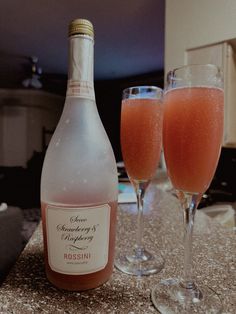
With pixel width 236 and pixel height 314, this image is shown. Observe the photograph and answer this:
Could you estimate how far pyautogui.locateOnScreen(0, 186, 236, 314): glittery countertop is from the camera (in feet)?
1.05

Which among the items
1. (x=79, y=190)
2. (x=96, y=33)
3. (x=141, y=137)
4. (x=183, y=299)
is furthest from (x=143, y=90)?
(x=96, y=33)

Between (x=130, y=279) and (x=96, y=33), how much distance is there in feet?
7.44

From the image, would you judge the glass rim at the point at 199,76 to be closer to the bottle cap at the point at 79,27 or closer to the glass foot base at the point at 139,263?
the bottle cap at the point at 79,27

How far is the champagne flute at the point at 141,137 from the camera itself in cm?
44

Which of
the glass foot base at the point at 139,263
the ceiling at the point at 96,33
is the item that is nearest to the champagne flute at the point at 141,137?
the glass foot base at the point at 139,263

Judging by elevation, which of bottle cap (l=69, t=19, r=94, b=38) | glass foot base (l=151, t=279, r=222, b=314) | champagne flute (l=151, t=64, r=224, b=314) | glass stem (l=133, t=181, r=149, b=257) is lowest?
glass foot base (l=151, t=279, r=222, b=314)

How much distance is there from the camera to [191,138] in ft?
1.03

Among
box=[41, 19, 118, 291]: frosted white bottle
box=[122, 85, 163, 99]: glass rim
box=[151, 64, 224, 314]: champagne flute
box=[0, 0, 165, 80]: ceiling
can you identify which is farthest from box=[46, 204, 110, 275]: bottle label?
box=[0, 0, 165, 80]: ceiling

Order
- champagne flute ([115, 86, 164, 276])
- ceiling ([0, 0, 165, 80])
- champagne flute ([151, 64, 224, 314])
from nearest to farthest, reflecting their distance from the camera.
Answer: champagne flute ([151, 64, 224, 314]), champagne flute ([115, 86, 164, 276]), ceiling ([0, 0, 165, 80])

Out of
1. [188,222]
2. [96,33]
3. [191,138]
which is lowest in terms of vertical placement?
[188,222]

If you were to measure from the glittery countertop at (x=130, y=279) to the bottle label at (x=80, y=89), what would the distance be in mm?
273

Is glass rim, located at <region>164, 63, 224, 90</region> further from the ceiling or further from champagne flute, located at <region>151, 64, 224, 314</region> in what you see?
the ceiling

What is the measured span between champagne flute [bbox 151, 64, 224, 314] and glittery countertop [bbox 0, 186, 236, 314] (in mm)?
34

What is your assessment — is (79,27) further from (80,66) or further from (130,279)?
(130,279)
